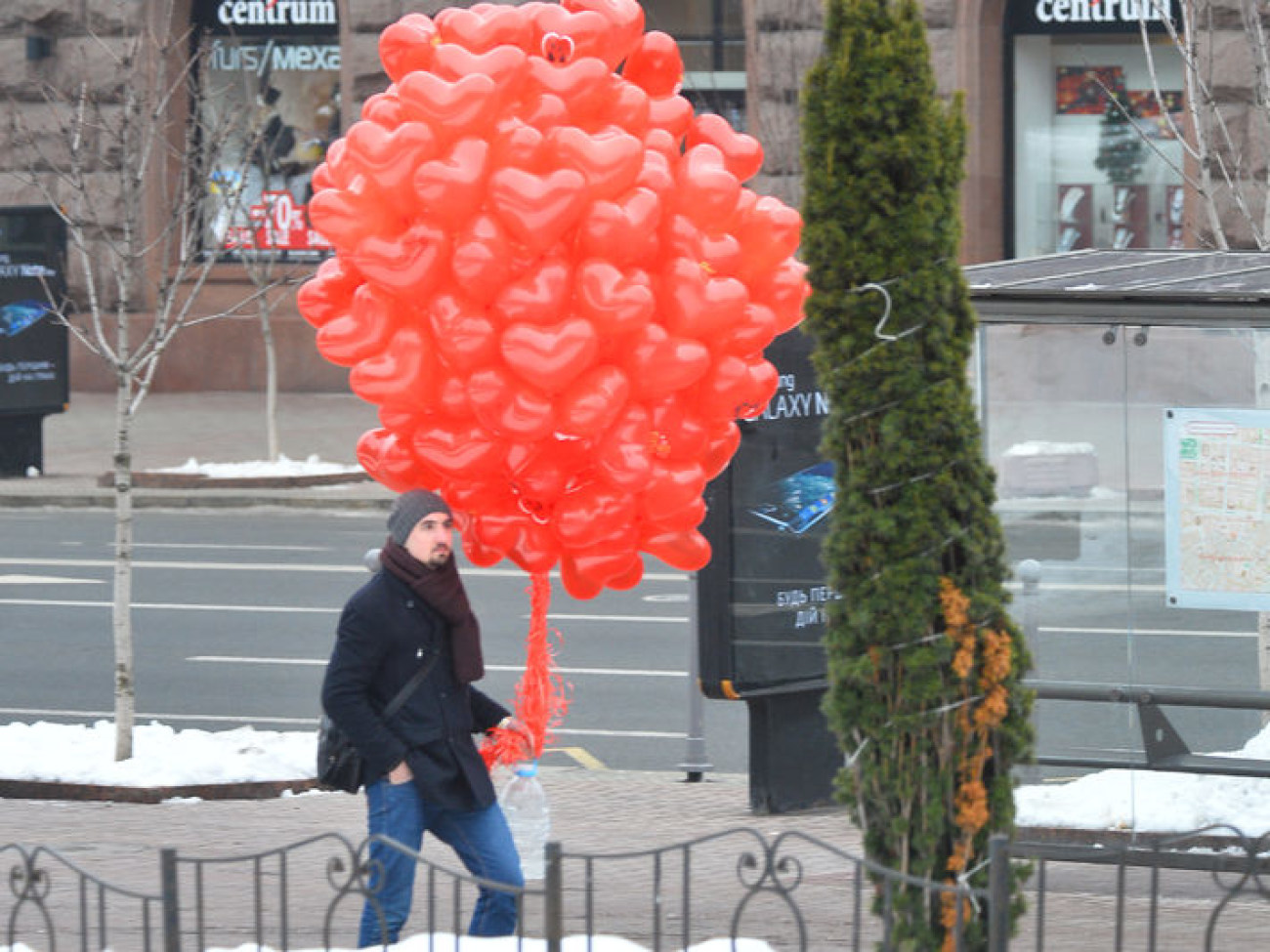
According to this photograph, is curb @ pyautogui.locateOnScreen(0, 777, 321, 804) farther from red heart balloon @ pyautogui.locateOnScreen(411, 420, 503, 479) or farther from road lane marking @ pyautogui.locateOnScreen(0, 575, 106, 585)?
road lane marking @ pyautogui.locateOnScreen(0, 575, 106, 585)

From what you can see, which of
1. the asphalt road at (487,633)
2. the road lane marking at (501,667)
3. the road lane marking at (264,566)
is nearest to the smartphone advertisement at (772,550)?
the asphalt road at (487,633)

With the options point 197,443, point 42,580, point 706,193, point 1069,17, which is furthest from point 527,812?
point 1069,17

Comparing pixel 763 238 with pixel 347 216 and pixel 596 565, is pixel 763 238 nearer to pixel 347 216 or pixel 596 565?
pixel 596 565

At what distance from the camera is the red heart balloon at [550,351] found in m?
6.53

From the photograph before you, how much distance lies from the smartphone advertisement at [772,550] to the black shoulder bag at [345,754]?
2.89 metres

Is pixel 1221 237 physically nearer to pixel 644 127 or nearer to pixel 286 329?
pixel 644 127

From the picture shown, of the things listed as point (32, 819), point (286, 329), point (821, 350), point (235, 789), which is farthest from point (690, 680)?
point (286, 329)

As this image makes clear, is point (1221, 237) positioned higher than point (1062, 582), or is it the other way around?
point (1221, 237)

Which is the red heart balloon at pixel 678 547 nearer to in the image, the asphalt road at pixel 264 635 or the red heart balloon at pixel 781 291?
the red heart balloon at pixel 781 291

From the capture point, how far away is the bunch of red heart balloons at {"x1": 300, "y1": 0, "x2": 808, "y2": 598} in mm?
6629

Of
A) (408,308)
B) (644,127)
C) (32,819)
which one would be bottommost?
(32,819)

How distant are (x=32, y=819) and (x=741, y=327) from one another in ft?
14.5

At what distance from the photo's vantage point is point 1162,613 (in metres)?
8.75

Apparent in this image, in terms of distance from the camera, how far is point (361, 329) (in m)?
6.89
